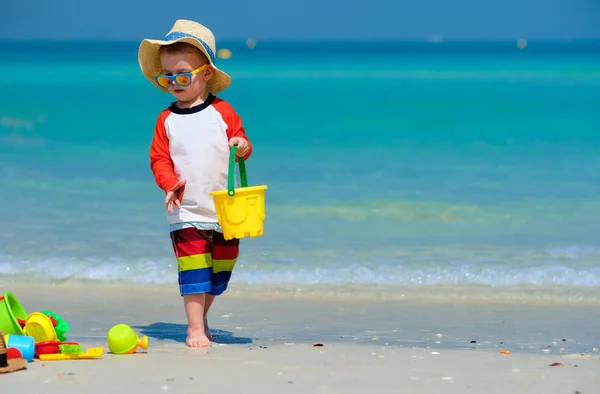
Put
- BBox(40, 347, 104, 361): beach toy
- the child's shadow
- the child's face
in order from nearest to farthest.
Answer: BBox(40, 347, 104, 361): beach toy
the child's face
the child's shadow

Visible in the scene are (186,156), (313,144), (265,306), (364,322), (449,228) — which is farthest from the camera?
(313,144)

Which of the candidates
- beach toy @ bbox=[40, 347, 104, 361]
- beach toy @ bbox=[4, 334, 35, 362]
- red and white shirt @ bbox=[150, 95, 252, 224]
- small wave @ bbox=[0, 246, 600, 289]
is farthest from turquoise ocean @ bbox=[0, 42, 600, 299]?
beach toy @ bbox=[4, 334, 35, 362]

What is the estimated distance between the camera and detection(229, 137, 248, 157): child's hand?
436 centimetres

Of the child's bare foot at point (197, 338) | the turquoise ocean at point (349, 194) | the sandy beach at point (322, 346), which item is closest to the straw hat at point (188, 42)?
the child's bare foot at point (197, 338)

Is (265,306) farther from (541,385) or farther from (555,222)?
(555,222)

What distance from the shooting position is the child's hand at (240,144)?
172 inches

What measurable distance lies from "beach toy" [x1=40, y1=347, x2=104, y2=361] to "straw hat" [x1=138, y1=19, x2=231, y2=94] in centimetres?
112

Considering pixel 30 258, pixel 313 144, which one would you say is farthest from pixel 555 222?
pixel 313 144

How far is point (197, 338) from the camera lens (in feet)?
14.6

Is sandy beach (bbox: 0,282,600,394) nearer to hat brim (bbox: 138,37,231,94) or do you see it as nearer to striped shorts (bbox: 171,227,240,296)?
striped shorts (bbox: 171,227,240,296)

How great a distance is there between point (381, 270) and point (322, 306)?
3.48 feet

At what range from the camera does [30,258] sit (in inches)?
270

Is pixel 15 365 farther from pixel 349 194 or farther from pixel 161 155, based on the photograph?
pixel 349 194

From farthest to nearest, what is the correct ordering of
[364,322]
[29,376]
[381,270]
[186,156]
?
[381,270] < [364,322] < [186,156] < [29,376]
